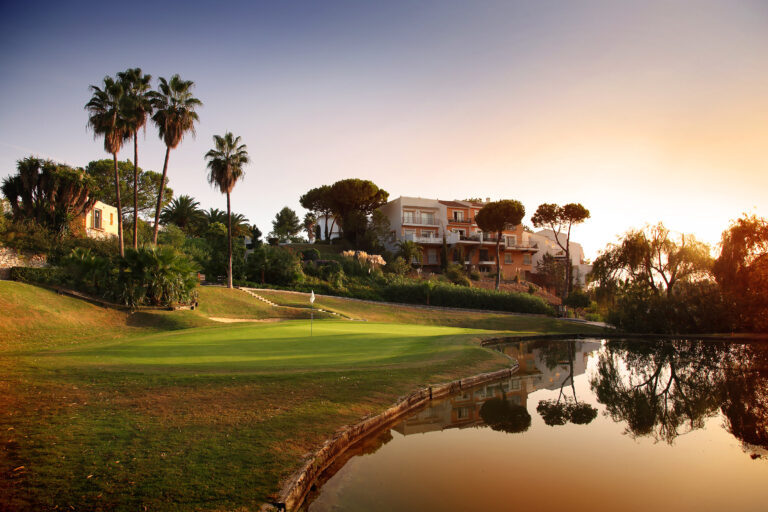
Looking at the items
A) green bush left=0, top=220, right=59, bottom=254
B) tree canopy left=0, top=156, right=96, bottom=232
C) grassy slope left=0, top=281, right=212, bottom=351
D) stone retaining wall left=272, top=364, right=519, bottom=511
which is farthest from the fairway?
tree canopy left=0, top=156, right=96, bottom=232

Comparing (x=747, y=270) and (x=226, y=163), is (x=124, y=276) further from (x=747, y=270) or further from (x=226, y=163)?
(x=747, y=270)

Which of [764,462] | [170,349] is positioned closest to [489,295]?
[170,349]

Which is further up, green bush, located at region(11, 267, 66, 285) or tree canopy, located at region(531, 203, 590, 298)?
tree canopy, located at region(531, 203, 590, 298)

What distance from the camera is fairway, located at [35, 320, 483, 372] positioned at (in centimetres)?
1259

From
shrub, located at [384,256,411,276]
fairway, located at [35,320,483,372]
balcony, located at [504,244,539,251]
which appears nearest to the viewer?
fairway, located at [35,320,483,372]

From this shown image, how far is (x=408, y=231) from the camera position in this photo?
6191 cm

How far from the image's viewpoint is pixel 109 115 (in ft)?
108

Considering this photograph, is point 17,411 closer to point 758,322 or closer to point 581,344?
point 581,344

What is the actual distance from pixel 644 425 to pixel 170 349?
553 inches

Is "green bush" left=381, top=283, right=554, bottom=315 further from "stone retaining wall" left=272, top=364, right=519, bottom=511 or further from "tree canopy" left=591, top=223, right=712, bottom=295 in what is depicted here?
"stone retaining wall" left=272, top=364, right=519, bottom=511

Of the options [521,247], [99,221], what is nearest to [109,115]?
[99,221]

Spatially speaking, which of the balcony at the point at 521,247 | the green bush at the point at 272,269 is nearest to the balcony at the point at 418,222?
the balcony at the point at 521,247

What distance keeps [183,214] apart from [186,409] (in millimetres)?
57001

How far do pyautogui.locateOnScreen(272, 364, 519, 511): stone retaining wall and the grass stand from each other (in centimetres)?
21
